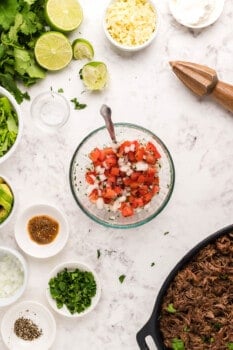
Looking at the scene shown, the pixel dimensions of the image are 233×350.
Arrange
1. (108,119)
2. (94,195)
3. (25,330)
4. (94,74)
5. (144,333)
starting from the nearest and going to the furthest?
(108,119), (144,333), (94,195), (94,74), (25,330)

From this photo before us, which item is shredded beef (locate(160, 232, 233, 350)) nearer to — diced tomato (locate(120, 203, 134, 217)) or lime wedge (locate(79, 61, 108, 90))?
diced tomato (locate(120, 203, 134, 217))

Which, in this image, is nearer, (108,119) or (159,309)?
(108,119)

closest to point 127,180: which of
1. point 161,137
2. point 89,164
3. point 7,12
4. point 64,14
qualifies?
point 89,164

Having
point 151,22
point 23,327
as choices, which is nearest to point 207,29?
A: point 151,22

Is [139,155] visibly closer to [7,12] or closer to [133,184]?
[133,184]

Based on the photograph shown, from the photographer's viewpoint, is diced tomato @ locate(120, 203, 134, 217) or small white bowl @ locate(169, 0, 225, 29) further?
small white bowl @ locate(169, 0, 225, 29)

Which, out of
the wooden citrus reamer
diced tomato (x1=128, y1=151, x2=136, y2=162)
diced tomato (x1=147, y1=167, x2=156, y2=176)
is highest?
the wooden citrus reamer

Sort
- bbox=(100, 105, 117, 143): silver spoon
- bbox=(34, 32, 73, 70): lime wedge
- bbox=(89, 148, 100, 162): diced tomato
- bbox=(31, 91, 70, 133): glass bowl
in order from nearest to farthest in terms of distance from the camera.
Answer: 1. bbox=(100, 105, 117, 143): silver spoon
2. bbox=(89, 148, 100, 162): diced tomato
3. bbox=(34, 32, 73, 70): lime wedge
4. bbox=(31, 91, 70, 133): glass bowl

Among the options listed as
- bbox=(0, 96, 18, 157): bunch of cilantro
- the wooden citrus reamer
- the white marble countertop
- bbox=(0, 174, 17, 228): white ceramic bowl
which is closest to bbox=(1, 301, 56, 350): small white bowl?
the white marble countertop

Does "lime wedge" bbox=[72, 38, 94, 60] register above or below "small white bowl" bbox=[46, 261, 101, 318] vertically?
above
